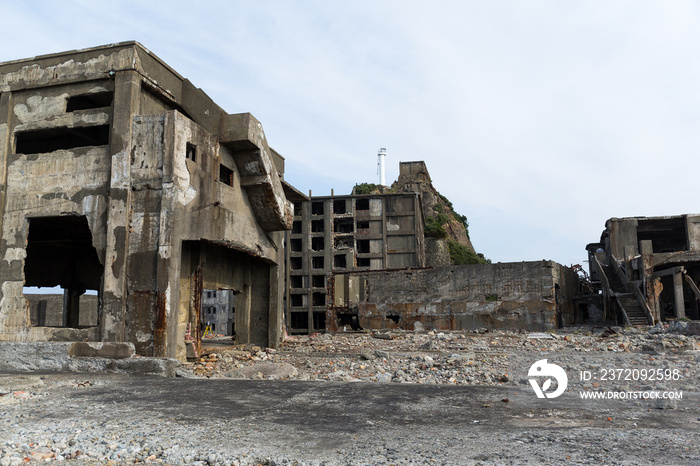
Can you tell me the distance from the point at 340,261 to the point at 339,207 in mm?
4500

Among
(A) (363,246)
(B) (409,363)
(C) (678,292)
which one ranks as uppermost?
(A) (363,246)

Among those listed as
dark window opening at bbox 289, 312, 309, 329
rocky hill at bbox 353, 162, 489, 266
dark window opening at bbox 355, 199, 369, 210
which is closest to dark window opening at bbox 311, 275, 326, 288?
dark window opening at bbox 289, 312, 309, 329

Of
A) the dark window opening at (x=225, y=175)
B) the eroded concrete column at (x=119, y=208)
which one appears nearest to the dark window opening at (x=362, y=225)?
the dark window opening at (x=225, y=175)

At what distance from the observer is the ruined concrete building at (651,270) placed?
968 inches

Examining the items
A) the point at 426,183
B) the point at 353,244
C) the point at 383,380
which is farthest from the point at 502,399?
the point at 426,183

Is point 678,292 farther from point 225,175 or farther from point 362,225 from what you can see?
point 362,225

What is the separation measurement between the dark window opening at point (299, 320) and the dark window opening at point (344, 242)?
20.0 feet

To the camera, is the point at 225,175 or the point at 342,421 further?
the point at 225,175

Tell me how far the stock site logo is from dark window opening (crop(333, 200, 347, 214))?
31.8m

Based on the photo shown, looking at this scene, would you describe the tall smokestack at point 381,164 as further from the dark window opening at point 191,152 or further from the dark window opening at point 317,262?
the dark window opening at point 191,152

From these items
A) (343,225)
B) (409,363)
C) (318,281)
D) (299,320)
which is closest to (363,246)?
(343,225)

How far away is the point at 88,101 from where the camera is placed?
12.4 m

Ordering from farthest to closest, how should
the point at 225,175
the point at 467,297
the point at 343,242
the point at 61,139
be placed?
the point at 343,242 → the point at 467,297 → the point at 61,139 → the point at 225,175

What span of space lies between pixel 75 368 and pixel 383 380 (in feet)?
20.3
